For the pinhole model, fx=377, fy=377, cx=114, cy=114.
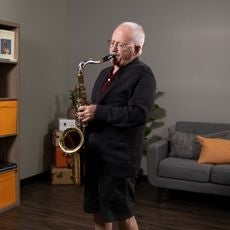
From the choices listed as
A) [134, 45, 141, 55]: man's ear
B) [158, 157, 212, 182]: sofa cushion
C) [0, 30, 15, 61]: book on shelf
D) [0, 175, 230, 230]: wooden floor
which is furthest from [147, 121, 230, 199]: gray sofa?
[134, 45, 141, 55]: man's ear

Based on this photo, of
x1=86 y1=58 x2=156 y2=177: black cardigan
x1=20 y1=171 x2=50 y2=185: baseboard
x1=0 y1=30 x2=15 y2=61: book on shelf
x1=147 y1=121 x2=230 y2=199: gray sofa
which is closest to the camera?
x1=86 y1=58 x2=156 y2=177: black cardigan

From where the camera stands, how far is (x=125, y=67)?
197 centimetres

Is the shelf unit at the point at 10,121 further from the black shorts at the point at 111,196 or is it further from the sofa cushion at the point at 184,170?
the black shorts at the point at 111,196

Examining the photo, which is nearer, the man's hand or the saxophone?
the man's hand

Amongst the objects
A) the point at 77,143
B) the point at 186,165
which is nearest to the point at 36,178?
the point at 186,165

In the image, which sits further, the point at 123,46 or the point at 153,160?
the point at 153,160

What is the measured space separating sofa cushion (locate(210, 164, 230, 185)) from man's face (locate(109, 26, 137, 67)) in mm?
1948

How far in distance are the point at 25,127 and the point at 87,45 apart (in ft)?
4.53

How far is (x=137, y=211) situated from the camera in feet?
11.6

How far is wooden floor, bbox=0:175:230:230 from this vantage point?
10.5 ft

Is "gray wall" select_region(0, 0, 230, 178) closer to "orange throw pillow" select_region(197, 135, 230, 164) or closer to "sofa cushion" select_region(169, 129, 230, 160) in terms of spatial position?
"sofa cushion" select_region(169, 129, 230, 160)

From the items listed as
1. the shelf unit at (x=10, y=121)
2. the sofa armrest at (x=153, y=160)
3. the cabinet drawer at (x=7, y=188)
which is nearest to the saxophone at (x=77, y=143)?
the shelf unit at (x=10, y=121)

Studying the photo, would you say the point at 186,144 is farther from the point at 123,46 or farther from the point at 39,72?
the point at 123,46

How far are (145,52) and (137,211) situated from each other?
6.54 feet
